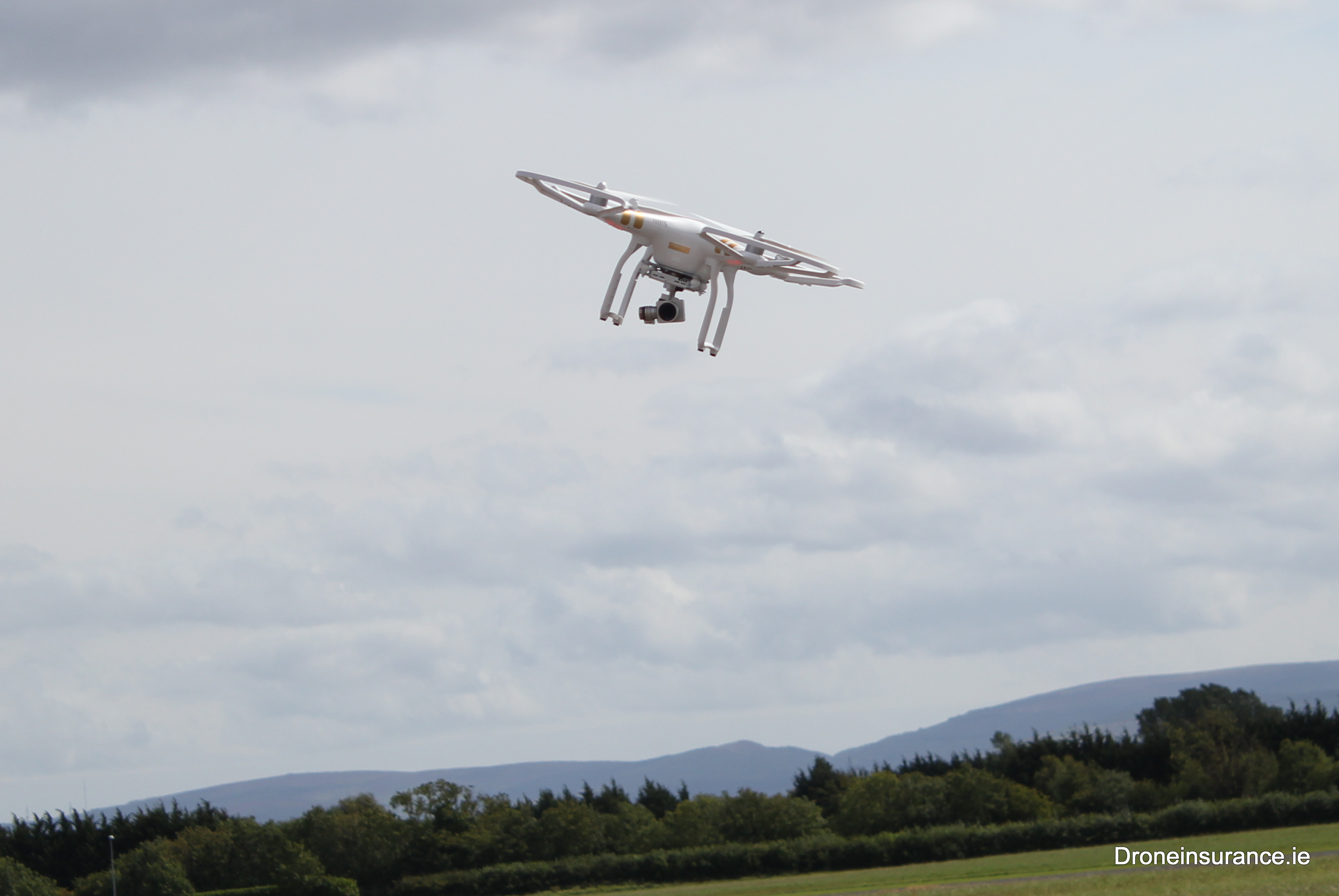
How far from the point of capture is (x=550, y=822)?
10300 centimetres

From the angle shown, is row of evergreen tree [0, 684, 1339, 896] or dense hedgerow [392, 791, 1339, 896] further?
row of evergreen tree [0, 684, 1339, 896]

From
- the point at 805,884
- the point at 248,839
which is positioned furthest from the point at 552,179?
the point at 248,839

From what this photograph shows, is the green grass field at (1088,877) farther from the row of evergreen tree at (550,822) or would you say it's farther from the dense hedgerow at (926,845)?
the row of evergreen tree at (550,822)

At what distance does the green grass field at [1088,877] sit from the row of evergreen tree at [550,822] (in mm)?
11722

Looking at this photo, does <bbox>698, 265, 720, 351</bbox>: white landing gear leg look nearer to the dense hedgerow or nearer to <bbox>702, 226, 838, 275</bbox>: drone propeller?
<bbox>702, 226, 838, 275</bbox>: drone propeller

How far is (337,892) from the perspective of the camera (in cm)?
9200

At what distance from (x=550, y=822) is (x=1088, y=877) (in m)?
46.0

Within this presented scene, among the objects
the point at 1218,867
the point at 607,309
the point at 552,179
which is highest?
the point at 552,179

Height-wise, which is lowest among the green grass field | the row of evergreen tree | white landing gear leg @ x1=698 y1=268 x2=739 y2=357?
the green grass field

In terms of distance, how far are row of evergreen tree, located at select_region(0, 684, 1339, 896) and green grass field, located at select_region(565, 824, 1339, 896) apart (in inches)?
462

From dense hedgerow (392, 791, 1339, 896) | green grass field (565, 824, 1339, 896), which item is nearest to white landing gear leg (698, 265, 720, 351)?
green grass field (565, 824, 1339, 896)

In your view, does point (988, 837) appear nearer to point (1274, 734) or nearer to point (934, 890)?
point (934, 890)

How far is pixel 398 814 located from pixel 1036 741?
50.0m

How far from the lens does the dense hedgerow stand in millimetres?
90250
